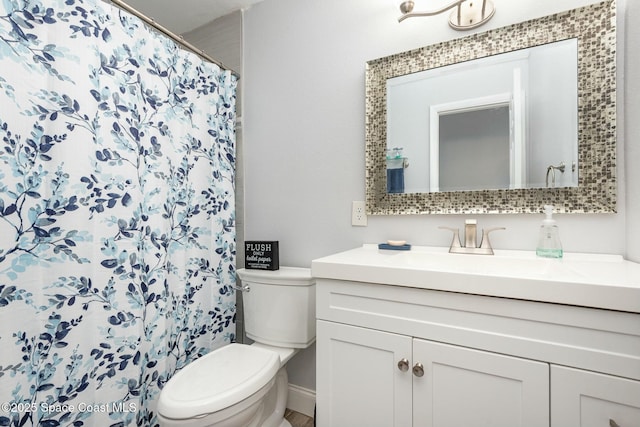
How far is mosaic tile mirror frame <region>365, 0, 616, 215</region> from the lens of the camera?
1.06 m

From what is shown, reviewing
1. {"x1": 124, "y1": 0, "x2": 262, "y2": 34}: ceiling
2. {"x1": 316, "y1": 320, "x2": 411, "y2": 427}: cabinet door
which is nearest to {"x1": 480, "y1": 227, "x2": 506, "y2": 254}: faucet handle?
{"x1": 316, "y1": 320, "x2": 411, "y2": 427}: cabinet door

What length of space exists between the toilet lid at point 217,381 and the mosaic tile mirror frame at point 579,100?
2.96ft

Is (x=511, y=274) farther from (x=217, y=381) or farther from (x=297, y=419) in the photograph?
(x=297, y=419)

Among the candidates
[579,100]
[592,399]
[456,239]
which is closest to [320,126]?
[456,239]

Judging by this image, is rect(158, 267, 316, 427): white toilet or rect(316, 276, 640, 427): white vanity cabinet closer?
rect(316, 276, 640, 427): white vanity cabinet

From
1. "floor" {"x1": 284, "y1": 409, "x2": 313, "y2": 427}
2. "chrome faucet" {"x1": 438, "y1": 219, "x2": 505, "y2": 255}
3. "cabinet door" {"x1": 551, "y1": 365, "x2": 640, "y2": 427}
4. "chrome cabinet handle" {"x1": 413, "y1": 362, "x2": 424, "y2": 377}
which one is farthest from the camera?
"floor" {"x1": 284, "y1": 409, "x2": 313, "y2": 427}

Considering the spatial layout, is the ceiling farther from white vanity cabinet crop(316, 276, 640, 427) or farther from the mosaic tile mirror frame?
white vanity cabinet crop(316, 276, 640, 427)

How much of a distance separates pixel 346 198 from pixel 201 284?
875mm

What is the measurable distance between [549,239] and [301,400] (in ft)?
4.79

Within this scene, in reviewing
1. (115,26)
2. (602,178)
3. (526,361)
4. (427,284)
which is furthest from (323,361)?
(115,26)

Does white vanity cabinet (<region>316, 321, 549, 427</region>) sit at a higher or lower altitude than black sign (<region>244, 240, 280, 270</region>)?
lower

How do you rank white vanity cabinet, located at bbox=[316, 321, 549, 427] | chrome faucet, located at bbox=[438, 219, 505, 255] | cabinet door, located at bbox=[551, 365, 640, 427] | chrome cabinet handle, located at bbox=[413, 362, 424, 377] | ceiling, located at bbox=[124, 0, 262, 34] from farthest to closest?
ceiling, located at bbox=[124, 0, 262, 34]
chrome faucet, located at bbox=[438, 219, 505, 255]
chrome cabinet handle, located at bbox=[413, 362, 424, 377]
white vanity cabinet, located at bbox=[316, 321, 549, 427]
cabinet door, located at bbox=[551, 365, 640, 427]

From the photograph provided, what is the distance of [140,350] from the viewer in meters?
1.21

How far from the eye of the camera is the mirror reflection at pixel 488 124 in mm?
1134
